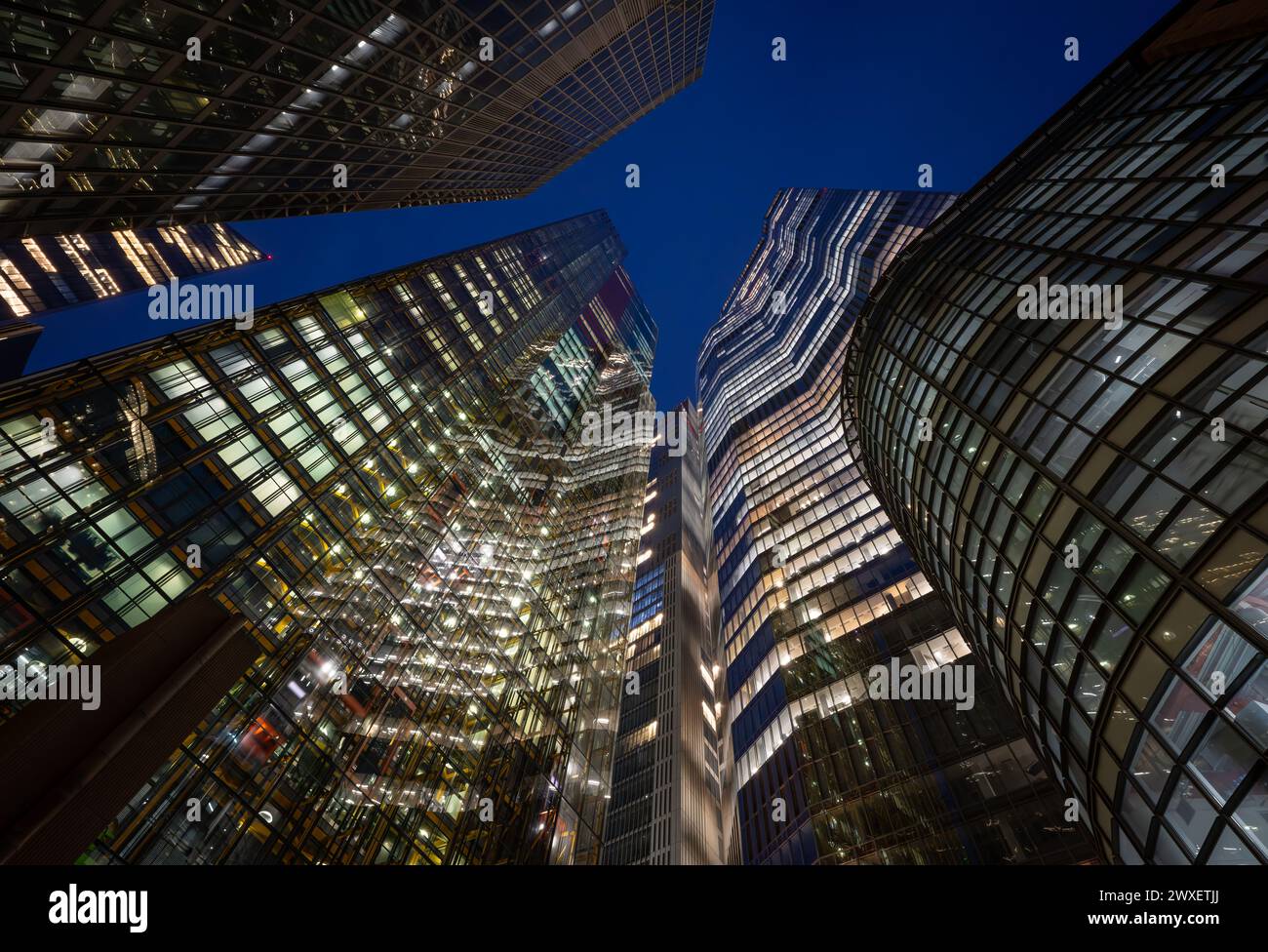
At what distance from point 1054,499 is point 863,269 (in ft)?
262

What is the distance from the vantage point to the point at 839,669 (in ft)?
134

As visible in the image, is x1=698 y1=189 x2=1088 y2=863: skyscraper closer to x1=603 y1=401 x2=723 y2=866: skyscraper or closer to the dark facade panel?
x1=603 y1=401 x2=723 y2=866: skyscraper

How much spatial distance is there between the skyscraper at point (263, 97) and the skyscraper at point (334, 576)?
6.23 meters

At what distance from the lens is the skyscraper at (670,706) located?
138 ft

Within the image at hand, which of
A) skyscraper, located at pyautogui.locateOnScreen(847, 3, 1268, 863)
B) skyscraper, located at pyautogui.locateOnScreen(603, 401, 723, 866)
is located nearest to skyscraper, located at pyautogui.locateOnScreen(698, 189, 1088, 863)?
skyscraper, located at pyautogui.locateOnScreen(603, 401, 723, 866)

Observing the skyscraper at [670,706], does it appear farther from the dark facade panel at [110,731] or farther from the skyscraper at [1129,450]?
the dark facade panel at [110,731]

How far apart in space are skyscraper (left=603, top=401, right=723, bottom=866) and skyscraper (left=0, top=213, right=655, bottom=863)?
6465mm

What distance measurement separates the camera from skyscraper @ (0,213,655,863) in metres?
18.0

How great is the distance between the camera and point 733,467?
82438 millimetres

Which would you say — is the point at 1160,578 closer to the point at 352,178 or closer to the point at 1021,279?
the point at 1021,279

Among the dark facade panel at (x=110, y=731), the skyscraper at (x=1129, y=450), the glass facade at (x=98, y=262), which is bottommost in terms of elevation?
the dark facade panel at (x=110, y=731)

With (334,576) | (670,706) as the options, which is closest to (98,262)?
(334,576)

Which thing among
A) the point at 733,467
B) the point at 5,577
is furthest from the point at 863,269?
the point at 5,577

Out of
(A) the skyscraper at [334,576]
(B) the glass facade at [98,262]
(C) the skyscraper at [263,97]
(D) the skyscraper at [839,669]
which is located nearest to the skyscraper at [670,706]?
(D) the skyscraper at [839,669]
